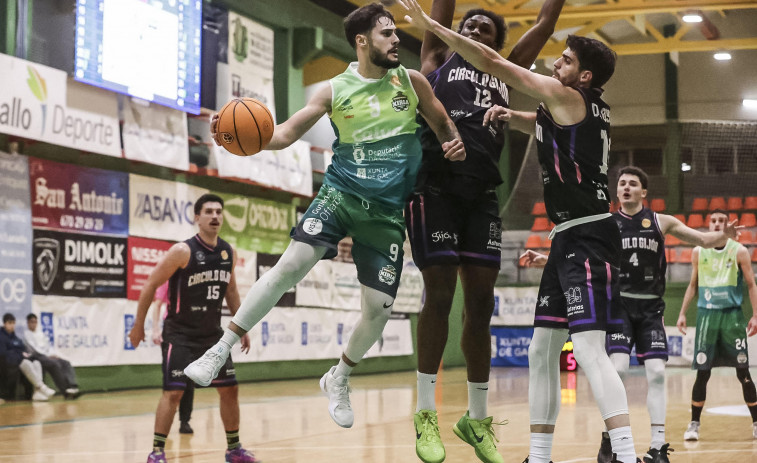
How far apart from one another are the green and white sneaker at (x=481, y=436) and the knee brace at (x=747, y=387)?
179 inches

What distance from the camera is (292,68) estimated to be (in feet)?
61.1

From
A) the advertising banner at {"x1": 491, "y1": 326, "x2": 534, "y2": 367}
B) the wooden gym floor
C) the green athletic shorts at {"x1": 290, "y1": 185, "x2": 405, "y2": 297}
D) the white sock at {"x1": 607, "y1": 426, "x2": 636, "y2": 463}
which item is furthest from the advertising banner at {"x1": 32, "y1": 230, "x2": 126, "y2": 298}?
the advertising banner at {"x1": 491, "y1": 326, "x2": 534, "y2": 367}

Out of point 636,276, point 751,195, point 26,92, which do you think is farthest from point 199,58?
point 751,195

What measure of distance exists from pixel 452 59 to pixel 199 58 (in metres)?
10.1

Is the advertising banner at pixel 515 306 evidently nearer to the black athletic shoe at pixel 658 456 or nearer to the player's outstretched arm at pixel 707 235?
the player's outstretched arm at pixel 707 235

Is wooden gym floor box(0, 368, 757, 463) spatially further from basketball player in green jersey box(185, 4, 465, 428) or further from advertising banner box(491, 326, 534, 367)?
advertising banner box(491, 326, 534, 367)

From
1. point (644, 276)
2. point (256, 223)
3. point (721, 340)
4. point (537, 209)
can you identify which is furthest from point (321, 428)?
point (537, 209)

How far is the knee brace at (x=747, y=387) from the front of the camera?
9.19m

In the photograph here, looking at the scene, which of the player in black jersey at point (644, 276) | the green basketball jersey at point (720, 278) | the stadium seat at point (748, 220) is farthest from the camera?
the stadium seat at point (748, 220)

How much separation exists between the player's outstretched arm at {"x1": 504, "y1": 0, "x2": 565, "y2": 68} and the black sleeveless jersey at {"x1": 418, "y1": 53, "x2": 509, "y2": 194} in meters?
0.22

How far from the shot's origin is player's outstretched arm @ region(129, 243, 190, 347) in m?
7.54

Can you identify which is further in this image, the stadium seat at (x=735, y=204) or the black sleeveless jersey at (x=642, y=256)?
the stadium seat at (x=735, y=204)

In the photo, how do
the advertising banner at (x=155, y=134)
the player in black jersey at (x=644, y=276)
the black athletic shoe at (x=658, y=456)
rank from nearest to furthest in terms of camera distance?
the black athletic shoe at (x=658, y=456), the player in black jersey at (x=644, y=276), the advertising banner at (x=155, y=134)

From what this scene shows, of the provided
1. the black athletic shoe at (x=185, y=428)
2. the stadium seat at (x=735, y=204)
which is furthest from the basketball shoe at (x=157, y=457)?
the stadium seat at (x=735, y=204)
